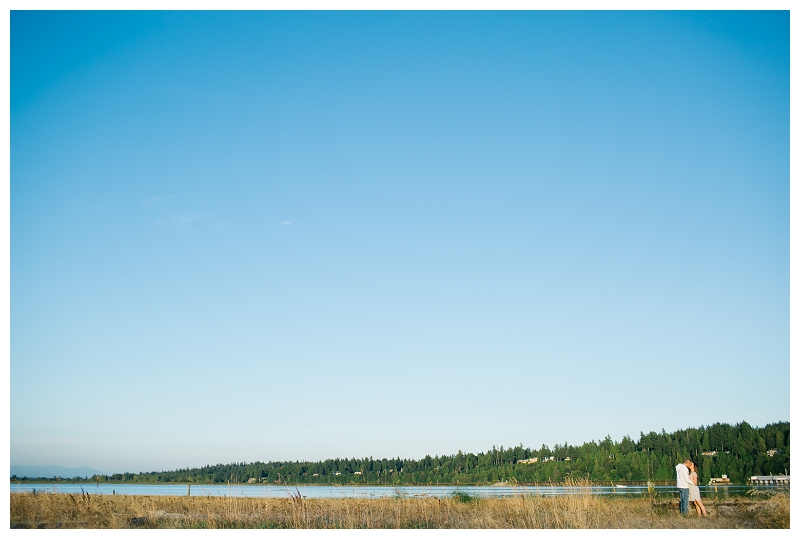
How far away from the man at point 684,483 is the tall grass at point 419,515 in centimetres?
24

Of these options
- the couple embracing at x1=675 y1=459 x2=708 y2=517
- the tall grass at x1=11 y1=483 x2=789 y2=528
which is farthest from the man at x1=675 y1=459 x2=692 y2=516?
the tall grass at x1=11 y1=483 x2=789 y2=528

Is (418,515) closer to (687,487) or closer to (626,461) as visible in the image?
(687,487)

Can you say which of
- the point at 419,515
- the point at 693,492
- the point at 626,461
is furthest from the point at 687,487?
the point at 626,461

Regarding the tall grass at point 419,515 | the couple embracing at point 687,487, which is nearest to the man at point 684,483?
the couple embracing at point 687,487

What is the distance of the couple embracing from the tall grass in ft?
0.86

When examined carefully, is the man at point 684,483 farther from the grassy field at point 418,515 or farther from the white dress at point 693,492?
the grassy field at point 418,515

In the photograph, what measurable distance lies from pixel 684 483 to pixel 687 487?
0.59 ft

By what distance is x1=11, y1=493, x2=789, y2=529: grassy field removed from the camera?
39.5 ft

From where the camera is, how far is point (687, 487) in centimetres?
1348

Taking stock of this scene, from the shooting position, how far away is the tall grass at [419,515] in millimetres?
12047

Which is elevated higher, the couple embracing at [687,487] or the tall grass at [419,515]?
the couple embracing at [687,487]
